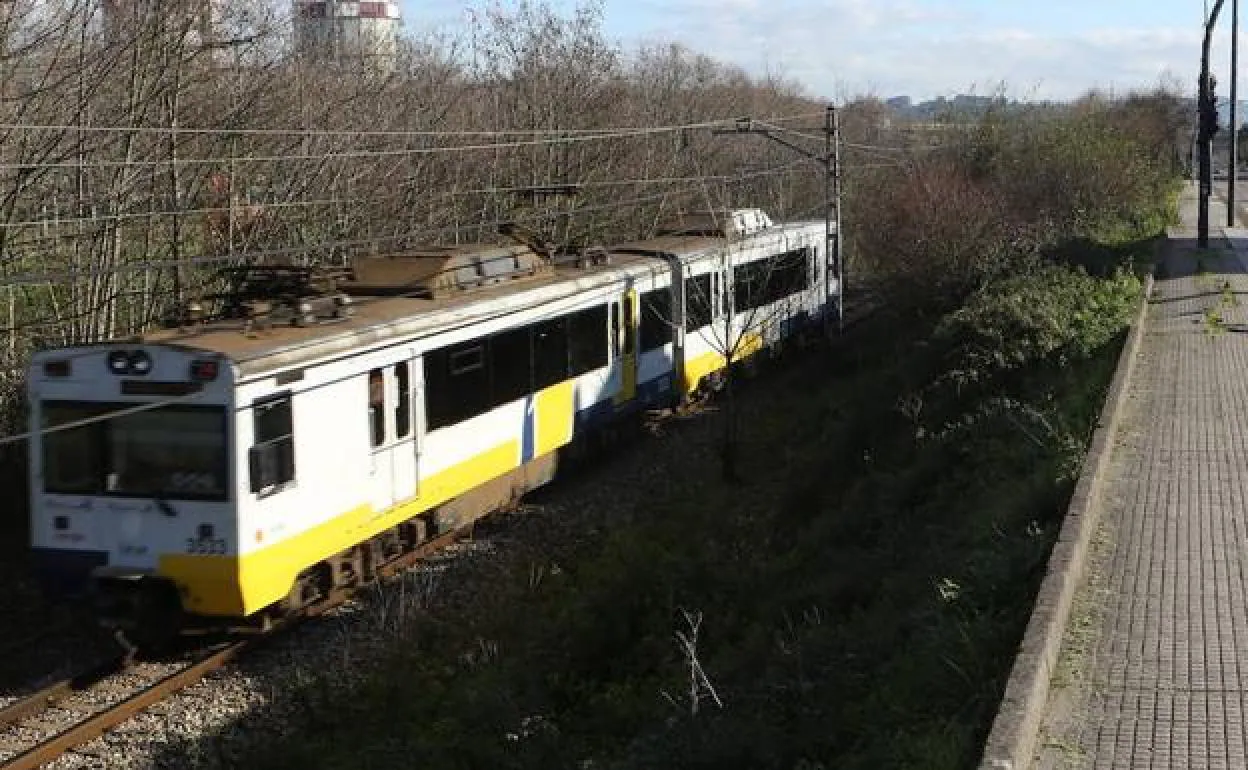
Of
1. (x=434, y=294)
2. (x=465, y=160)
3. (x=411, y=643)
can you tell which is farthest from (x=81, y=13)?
(x=465, y=160)

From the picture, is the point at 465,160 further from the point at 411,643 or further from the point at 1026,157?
the point at 411,643

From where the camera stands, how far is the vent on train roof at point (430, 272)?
14.8m

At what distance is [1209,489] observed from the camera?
11016 millimetres

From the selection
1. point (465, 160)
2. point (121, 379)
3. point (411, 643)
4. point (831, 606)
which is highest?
point (465, 160)

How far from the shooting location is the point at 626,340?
1942 cm

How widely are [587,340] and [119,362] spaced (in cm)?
762

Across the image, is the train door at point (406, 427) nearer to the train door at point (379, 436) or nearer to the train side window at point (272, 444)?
the train door at point (379, 436)

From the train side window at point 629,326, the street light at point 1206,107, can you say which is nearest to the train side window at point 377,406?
the train side window at point 629,326

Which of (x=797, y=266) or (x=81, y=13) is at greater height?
(x=81, y=13)

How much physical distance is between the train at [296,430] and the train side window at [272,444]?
2 centimetres

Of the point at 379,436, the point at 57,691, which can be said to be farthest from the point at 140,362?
the point at 57,691

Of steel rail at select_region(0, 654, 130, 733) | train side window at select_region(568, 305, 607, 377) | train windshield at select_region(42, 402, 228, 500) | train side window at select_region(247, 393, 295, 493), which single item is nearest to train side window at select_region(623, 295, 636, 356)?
train side window at select_region(568, 305, 607, 377)

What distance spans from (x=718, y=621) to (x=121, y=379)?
5147 mm

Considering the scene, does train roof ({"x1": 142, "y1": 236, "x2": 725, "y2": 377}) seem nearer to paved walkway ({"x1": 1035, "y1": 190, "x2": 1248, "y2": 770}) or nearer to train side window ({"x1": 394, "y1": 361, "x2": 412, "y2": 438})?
train side window ({"x1": 394, "y1": 361, "x2": 412, "y2": 438})
